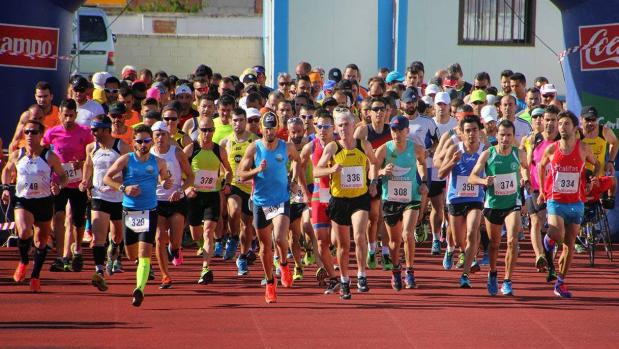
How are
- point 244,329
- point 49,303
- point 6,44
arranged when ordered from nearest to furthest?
point 244,329 < point 49,303 < point 6,44

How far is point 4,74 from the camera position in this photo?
15.5 m

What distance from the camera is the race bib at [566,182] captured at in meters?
12.4

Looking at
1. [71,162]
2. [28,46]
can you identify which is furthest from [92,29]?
[71,162]

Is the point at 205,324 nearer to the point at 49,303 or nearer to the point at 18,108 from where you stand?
the point at 49,303

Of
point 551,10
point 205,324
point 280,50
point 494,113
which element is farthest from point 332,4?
point 205,324

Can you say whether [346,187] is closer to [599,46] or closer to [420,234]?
[420,234]

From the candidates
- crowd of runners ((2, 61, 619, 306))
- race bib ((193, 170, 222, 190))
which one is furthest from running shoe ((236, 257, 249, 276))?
race bib ((193, 170, 222, 190))

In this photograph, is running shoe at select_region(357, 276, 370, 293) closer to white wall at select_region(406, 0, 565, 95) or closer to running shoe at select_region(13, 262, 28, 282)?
running shoe at select_region(13, 262, 28, 282)

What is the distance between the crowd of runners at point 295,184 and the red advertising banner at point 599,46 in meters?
1.67

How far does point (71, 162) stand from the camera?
13461mm

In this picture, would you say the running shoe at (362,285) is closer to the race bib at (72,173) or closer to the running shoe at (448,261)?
the running shoe at (448,261)

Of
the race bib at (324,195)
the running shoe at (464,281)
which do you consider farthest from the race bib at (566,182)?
the race bib at (324,195)

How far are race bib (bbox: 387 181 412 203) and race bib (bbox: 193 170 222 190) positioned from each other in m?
1.98

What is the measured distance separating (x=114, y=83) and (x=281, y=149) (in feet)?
14.9
